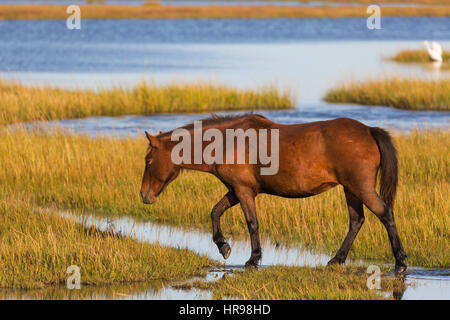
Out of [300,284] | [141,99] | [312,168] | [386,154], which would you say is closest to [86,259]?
[300,284]

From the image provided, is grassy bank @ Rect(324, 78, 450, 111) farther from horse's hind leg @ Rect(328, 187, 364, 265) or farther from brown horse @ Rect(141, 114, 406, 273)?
brown horse @ Rect(141, 114, 406, 273)

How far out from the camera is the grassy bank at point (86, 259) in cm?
806

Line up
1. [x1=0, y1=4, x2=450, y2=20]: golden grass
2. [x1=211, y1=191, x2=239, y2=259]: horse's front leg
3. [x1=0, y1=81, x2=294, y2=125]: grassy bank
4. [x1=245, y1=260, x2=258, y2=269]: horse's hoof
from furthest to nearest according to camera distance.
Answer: [x1=0, y1=4, x2=450, y2=20]: golden grass < [x1=0, y1=81, x2=294, y2=125]: grassy bank < [x1=211, y1=191, x2=239, y2=259]: horse's front leg < [x1=245, y1=260, x2=258, y2=269]: horse's hoof

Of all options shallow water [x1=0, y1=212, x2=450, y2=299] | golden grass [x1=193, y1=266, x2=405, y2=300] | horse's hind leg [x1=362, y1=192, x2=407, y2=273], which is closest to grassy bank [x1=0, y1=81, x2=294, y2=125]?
shallow water [x1=0, y1=212, x2=450, y2=299]

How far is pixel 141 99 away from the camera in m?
23.9

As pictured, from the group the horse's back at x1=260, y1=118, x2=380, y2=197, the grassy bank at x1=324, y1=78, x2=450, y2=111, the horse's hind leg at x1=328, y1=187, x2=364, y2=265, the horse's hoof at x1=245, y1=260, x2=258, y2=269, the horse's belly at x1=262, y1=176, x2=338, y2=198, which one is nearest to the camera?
the horse's back at x1=260, y1=118, x2=380, y2=197

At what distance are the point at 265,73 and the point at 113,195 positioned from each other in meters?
21.7

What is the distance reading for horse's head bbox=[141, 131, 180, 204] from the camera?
8812 mm

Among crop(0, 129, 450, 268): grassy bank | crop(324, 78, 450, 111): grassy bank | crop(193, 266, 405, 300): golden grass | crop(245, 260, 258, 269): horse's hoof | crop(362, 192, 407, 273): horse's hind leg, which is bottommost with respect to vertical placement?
crop(324, 78, 450, 111): grassy bank

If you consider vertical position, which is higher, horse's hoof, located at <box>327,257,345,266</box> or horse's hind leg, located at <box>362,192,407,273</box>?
horse's hind leg, located at <box>362,192,407,273</box>

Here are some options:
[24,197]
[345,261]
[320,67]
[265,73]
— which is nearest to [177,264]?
[345,261]

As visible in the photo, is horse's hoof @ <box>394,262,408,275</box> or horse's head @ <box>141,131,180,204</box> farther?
horse's head @ <box>141,131,180,204</box>

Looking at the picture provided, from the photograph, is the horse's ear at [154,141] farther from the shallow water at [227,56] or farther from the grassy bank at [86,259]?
the shallow water at [227,56]

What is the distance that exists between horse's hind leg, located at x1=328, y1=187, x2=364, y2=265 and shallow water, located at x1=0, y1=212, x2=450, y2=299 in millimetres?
240
